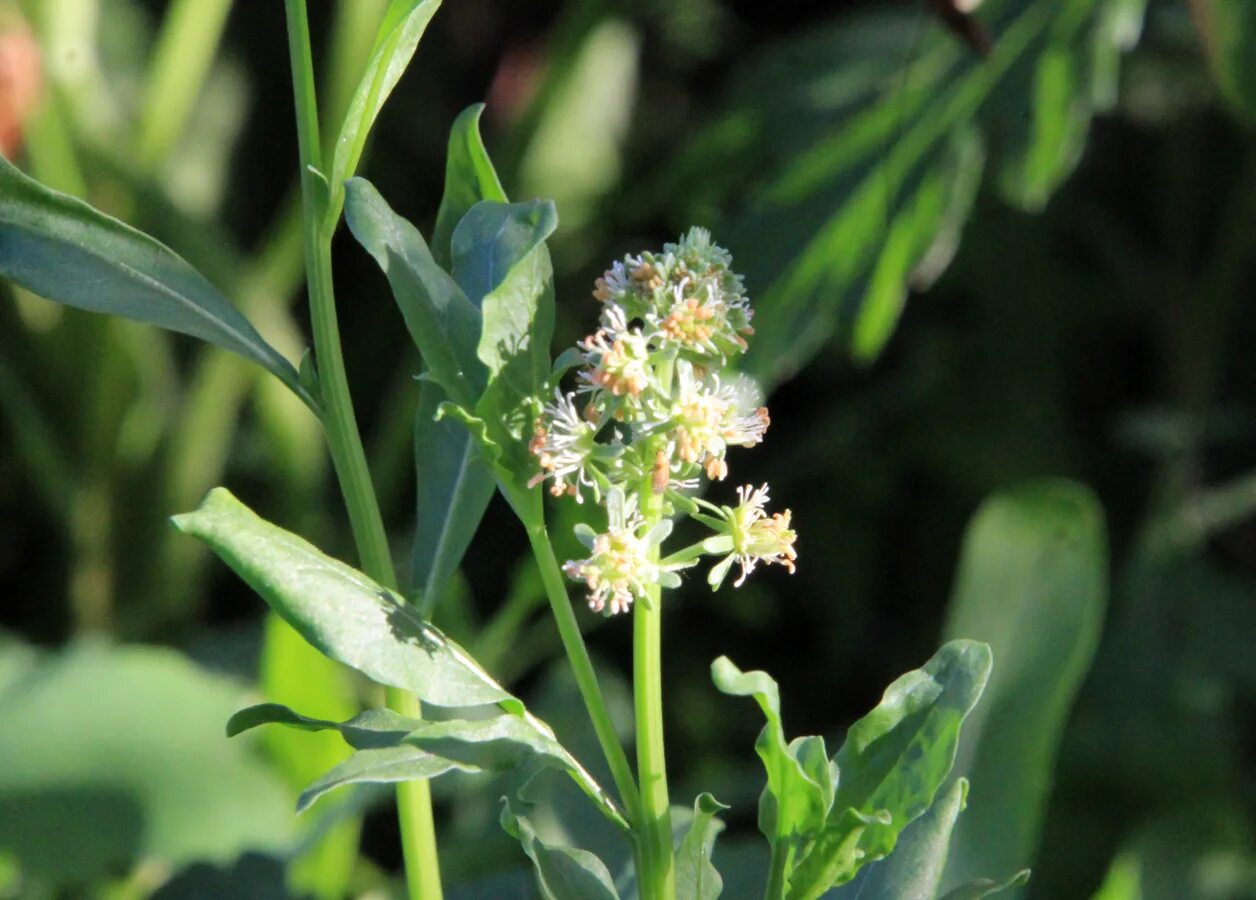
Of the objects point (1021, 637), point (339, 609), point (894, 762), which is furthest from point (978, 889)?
point (1021, 637)

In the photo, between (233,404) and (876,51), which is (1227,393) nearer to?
(876,51)

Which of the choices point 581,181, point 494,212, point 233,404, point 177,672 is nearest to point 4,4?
point 233,404

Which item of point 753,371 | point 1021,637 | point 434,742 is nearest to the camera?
point 434,742

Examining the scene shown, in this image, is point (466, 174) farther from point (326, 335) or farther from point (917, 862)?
point (917, 862)

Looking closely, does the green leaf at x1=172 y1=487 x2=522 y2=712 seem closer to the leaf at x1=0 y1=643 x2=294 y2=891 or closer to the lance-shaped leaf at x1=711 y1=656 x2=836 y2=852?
the lance-shaped leaf at x1=711 y1=656 x2=836 y2=852

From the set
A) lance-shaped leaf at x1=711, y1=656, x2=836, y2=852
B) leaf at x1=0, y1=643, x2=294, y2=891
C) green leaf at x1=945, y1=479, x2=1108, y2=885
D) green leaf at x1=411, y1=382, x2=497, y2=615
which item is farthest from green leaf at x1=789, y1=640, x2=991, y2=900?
leaf at x1=0, y1=643, x2=294, y2=891
